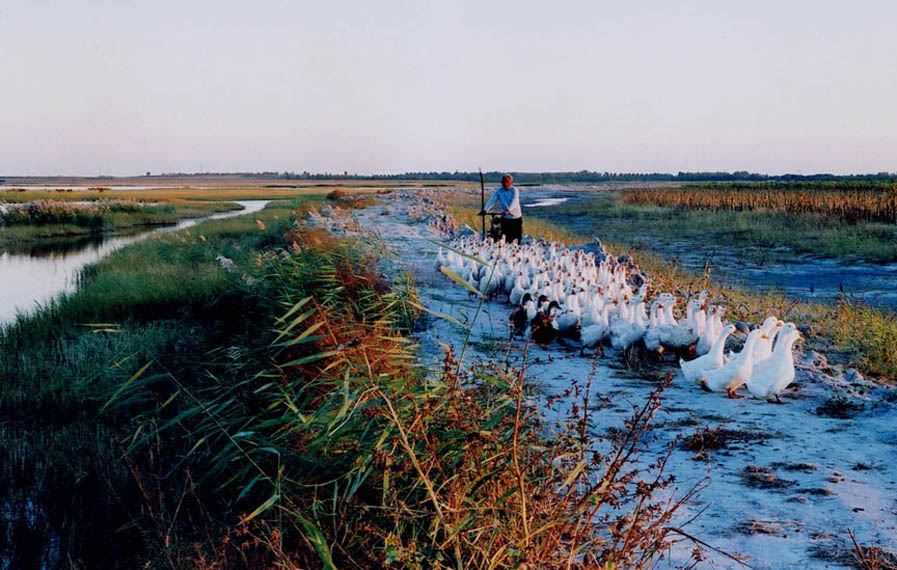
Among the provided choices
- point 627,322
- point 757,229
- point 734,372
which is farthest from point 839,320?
point 757,229

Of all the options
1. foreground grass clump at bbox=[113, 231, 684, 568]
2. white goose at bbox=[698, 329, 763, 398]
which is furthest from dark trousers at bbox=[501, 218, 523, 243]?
foreground grass clump at bbox=[113, 231, 684, 568]

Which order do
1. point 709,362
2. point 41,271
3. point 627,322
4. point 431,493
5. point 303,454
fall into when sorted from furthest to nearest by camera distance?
point 41,271
point 627,322
point 709,362
point 303,454
point 431,493

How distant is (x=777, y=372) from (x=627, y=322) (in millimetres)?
2094

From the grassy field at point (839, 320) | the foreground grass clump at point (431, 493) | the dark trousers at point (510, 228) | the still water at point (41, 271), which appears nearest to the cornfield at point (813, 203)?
the grassy field at point (839, 320)

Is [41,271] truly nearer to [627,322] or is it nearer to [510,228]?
[510,228]

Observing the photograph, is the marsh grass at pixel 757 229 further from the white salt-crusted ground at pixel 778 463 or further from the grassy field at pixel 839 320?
the white salt-crusted ground at pixel 778 463

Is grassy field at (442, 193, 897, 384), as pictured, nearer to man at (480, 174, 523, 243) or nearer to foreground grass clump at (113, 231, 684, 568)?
man at (480, 174, 523, 243)

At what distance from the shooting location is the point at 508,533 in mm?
3027

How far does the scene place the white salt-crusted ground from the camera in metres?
4.07

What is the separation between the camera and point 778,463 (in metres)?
5.19

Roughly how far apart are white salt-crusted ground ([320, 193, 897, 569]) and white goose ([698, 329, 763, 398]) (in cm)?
12

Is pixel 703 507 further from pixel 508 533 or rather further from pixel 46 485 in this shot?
pixel 46 485

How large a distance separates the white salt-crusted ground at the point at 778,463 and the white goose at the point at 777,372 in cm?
13

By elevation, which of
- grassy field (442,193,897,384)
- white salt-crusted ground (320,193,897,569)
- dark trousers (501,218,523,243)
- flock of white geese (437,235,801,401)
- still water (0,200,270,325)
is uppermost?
dark trousers (501,218,523,243)
